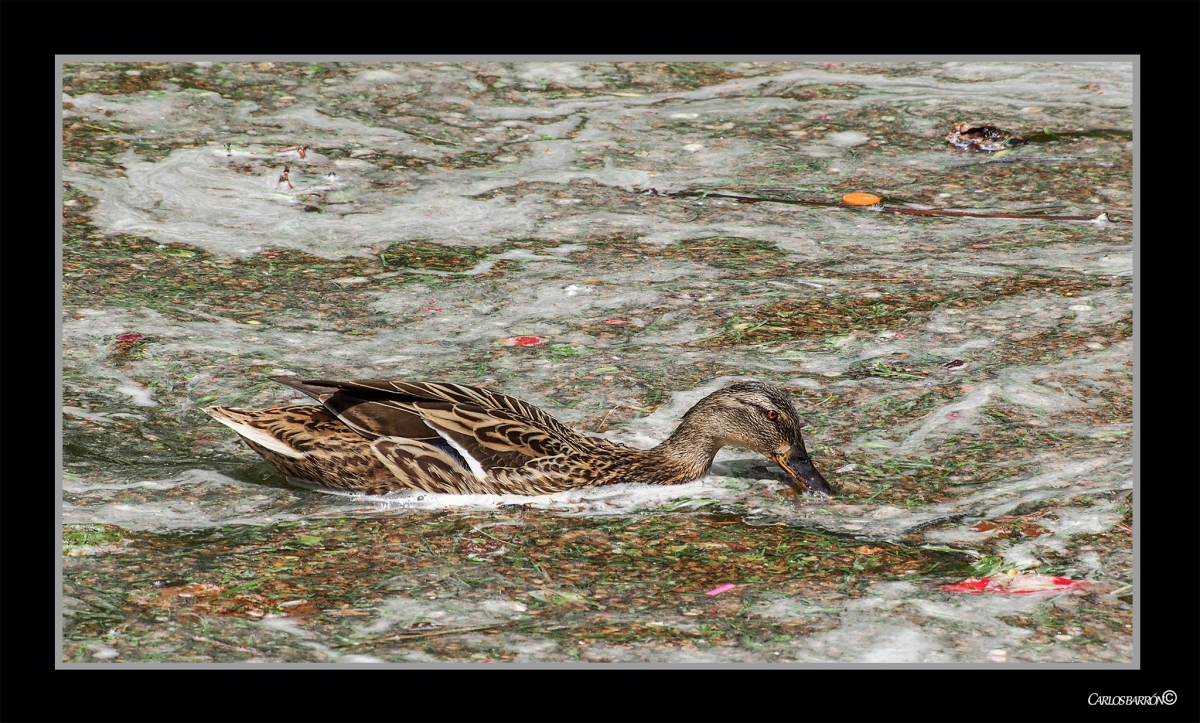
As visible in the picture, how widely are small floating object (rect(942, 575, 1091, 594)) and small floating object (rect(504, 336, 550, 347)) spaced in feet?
11.9

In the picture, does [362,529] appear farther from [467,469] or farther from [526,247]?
[526,247]

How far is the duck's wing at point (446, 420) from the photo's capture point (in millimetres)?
6645

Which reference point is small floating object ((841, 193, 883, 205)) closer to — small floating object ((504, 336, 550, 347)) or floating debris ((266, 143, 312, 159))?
small floating object ((504, 336, 550, 347))

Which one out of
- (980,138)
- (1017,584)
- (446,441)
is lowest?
(1017,584)

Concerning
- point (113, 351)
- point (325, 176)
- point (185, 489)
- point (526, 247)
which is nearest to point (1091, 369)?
point (526, 247)

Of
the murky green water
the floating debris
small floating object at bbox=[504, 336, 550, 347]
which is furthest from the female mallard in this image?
the floating debris

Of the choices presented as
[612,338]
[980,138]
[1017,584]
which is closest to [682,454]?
[1017,584]

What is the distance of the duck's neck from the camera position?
22.6 ft

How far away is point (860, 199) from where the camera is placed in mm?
11750

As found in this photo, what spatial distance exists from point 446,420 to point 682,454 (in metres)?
1.12

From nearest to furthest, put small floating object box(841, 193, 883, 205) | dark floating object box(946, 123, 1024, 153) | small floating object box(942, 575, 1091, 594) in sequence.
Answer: small floating object box(942, 575, 1091, 594), small floating object box(841, 193, 883, 205), dark floating object box(946, 123, 1024, 153)

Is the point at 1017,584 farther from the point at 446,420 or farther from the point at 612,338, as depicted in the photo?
the point at 612,338

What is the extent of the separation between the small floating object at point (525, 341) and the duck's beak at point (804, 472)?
2435mm

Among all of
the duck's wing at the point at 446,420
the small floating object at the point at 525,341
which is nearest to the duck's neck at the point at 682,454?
the duck's wing at the point at 446,420
